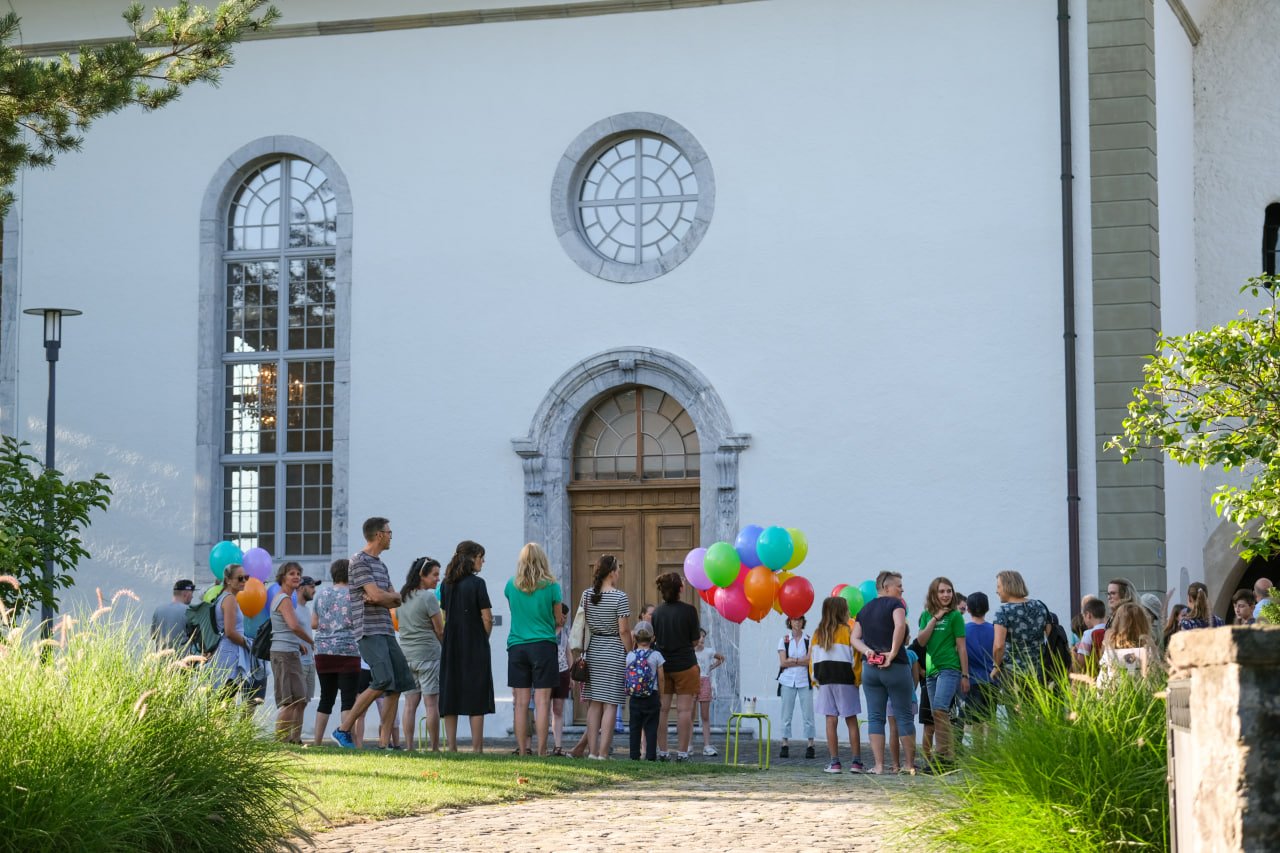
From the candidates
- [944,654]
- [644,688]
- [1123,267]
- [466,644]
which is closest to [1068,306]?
[1123,267]

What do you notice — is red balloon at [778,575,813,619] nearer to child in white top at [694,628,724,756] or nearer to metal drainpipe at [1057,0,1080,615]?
child in white top at [694,628,724,756]

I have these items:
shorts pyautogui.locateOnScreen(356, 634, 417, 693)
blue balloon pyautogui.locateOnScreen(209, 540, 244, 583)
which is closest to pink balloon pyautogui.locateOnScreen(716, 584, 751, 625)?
shorts pyautogui.locateOnScreen(356, 634, 417, 693)

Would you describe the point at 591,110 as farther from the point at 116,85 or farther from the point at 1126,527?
the point at 116,85

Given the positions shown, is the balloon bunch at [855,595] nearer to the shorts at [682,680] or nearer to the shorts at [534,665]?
the shorts at [682,680]

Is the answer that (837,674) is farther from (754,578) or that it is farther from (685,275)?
(685,275)

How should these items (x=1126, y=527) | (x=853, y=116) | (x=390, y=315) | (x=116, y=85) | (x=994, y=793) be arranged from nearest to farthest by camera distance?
(x=994, y=793) → (x=116, y=85) → (x=1126, y=527) → (x=853, y=116) → (x=390, y=315)

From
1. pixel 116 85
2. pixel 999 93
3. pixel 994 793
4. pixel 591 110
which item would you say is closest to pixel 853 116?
pixel 999 93

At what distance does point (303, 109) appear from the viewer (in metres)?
17.5

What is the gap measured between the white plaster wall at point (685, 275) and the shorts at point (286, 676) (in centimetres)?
407

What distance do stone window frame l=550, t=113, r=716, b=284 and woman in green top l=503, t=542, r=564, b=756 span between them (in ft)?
17.6

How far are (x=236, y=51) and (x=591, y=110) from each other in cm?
397

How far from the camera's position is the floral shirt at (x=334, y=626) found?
11.9 m

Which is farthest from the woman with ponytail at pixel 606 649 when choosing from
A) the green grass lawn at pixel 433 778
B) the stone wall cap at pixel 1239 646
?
the stone wall cap at pixel 1239 646

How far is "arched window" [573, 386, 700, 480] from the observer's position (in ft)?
54.5
